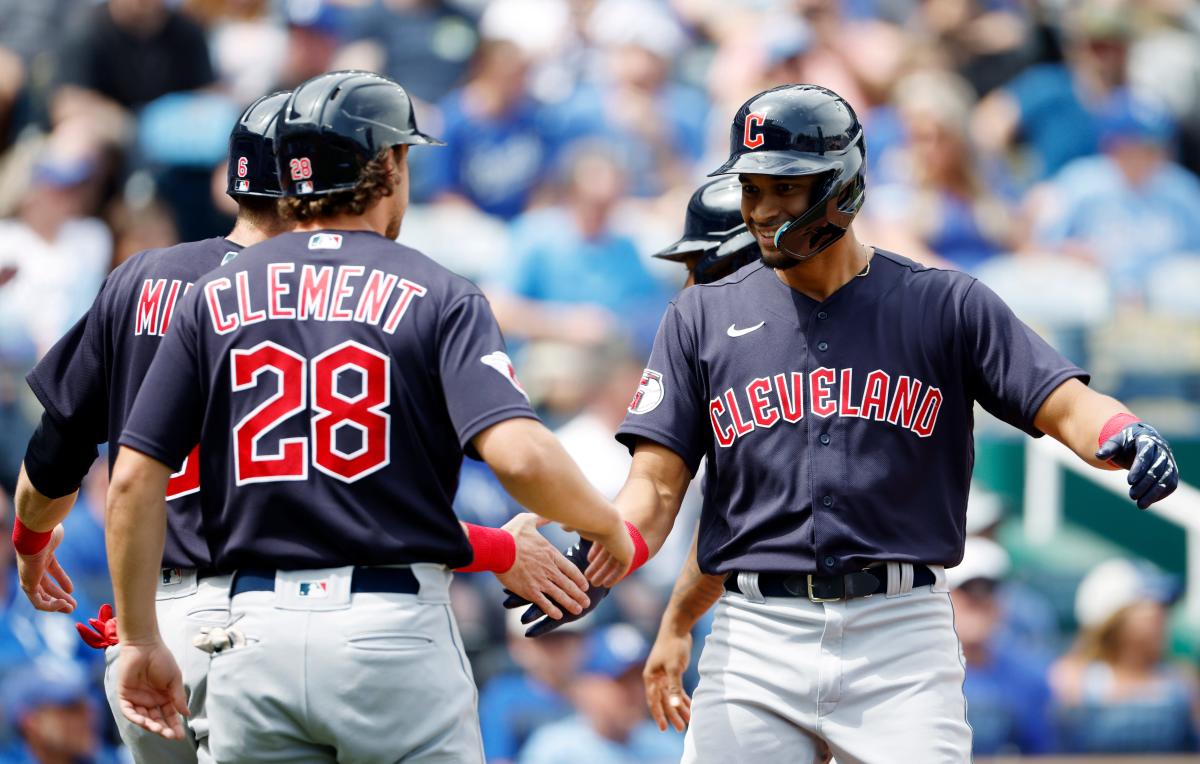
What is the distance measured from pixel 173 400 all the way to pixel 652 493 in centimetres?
120

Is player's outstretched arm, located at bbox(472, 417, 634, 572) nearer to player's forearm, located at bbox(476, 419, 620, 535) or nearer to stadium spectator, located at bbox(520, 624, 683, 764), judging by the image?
player's forearm, located at bbox(476, 419, 620, 535)

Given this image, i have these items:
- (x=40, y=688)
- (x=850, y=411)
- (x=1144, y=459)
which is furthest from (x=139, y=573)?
(x=40, y=688)

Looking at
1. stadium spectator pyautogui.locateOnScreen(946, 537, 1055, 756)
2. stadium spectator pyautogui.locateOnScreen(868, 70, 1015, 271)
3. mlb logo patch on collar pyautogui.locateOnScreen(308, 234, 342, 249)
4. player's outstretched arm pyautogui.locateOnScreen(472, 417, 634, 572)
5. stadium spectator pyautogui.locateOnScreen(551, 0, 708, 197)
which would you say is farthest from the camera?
stadium spectator pyautogui.locateOnScreen(551, 0, 708, 197)

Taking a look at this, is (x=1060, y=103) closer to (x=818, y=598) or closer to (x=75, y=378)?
Result: (x=818, y=598)

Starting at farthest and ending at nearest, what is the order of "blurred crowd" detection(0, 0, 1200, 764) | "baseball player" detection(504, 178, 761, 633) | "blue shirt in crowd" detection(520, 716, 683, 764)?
1. "blurred crowd" detection(0, 0, 1200, 764)
2. "blue shirt in crowd" detection(520, 716, 683, 764)
3. "baseball player" detection(504, 178, 761, 633)

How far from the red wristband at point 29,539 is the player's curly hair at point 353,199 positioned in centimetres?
130

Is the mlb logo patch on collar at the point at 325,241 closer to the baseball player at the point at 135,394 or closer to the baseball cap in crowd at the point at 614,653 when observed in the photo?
the baseball player at the point at 135,394

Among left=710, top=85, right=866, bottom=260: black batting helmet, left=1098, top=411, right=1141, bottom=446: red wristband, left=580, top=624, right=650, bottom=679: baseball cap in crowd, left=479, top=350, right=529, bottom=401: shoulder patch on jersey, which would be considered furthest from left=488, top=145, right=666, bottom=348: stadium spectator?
left=479, top=350, right=529, bottom=401: shoulder patch on jersey

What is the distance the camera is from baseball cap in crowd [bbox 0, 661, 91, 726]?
6.70m

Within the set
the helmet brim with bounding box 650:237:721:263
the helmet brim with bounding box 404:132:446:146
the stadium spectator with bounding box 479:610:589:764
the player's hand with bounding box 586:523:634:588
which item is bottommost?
the stadium spectator with bounding box 479:610:589:764

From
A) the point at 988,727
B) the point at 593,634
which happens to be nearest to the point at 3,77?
the point at 593,634

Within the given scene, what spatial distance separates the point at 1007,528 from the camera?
321 inches

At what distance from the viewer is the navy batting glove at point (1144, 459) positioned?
3.37 m

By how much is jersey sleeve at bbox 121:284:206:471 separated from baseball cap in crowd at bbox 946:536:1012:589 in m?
5.07
